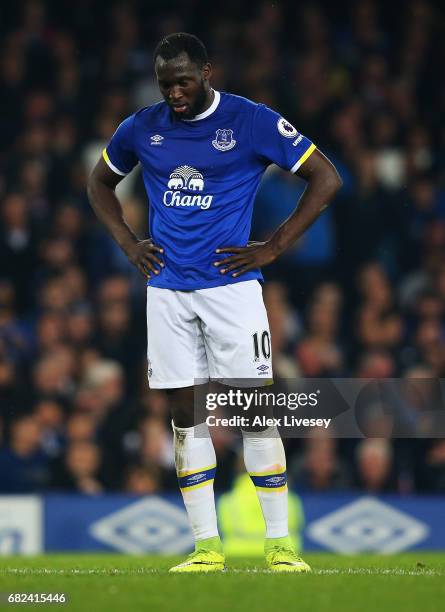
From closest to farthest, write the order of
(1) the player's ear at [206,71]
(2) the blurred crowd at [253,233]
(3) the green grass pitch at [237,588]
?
(3) the green grass pitch at [237,588], (1) the player's ear at [206,71], (2) the blurred crowd at [253,233]

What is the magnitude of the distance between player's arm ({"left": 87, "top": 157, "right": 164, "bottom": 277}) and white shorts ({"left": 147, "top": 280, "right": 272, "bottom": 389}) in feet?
0.51

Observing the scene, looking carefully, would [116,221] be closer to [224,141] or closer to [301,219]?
[224,141]

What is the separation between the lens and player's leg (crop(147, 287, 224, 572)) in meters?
6.69

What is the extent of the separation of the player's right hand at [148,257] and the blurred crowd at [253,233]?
4241 mm

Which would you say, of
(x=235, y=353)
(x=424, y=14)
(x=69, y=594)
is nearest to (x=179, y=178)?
(x=235, y=353)

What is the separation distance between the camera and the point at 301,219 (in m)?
6.69

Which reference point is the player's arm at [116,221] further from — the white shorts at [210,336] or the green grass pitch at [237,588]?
the green grass pitch at [237,588]

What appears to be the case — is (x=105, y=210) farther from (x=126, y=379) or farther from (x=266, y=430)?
(x=126, y=379)

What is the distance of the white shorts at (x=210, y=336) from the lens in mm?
6648

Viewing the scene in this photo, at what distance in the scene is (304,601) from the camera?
18.0 ft

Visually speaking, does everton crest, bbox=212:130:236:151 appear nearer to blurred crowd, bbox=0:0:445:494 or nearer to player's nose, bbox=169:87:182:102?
player's nose, bbox=169:87:182:102

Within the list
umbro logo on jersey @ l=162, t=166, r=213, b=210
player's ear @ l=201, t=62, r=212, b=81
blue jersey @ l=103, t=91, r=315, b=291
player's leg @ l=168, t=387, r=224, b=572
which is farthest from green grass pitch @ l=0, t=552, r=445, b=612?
player's ear @ l=201, t=62, r=212, b=81

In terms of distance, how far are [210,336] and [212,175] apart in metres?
0.76

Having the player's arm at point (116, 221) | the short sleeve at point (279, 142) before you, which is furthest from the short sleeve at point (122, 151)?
the short sleeve at point (279, 142)
